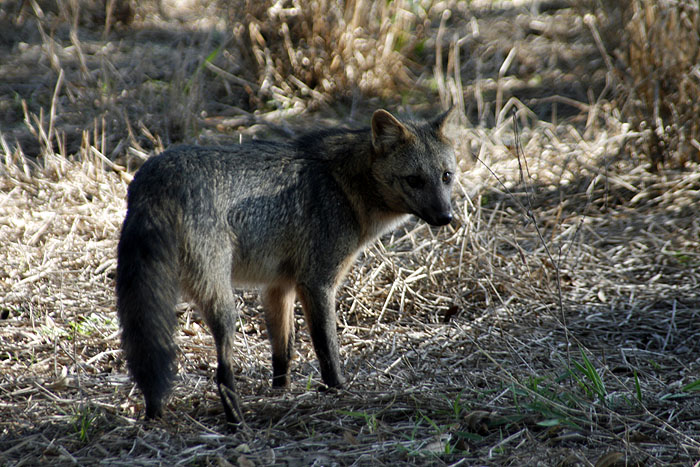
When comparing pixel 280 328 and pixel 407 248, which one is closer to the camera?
pixel 280 328

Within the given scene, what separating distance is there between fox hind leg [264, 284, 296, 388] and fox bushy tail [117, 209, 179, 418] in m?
1.06

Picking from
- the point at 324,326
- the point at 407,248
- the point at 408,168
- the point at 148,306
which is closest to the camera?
the point at 148,306

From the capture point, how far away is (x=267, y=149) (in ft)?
14.0

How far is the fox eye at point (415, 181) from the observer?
440 cm

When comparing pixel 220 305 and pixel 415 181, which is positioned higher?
pixel 415 181

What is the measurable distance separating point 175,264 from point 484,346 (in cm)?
220

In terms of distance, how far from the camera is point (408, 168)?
4.41 metres

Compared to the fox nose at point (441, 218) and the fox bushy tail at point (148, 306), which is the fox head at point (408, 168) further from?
the fox bushy tail at point (148, 306)

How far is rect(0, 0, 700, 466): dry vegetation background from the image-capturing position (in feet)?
11.3

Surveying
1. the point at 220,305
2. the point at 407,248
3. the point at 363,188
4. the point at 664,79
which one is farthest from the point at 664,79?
the point at 220,305

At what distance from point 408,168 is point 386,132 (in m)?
0.26

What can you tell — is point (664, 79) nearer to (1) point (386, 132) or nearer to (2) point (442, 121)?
(2) point (442, 121)

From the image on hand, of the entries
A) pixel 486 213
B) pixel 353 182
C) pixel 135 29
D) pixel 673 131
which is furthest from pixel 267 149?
pixel 135 29

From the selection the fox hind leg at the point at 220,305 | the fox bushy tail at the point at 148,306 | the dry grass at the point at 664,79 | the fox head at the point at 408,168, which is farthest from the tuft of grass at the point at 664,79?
the fox bushy tail at the point at 148,306
